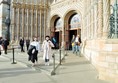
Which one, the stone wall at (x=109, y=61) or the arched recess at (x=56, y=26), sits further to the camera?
the arched recess at (x=56, y=26)

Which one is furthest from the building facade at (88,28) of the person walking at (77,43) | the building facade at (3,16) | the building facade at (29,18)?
the building facade at (3,16)

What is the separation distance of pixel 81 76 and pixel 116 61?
183 cm

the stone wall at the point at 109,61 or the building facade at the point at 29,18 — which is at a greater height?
the building facade at the point at 29,18

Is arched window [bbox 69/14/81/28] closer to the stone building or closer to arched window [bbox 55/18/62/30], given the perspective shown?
the stone building

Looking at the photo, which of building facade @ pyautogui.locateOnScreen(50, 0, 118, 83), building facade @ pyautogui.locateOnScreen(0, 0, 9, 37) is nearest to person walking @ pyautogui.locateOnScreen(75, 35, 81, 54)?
building facade @ pyautogui.locateOnScreen(50, 0, 118, 83)

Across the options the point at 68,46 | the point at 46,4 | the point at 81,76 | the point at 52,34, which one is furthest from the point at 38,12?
the point at 81,76

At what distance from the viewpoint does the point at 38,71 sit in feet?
37.2

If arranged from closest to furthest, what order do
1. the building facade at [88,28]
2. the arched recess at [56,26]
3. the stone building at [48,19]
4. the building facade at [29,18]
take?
1. the building facade at [88,28]
2. the stone building at [48,19]
3. the building facade at [29,18]
4. the arched recess at [56,26]

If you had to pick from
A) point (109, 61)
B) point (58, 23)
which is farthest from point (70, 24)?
point (109, 61)

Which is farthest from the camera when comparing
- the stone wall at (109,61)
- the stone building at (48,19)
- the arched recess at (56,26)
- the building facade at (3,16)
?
the arched recess at (56,26)

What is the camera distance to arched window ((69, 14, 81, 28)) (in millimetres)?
27391

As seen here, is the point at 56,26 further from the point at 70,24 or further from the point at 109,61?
the point at 109,61

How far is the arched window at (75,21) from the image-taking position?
2739cm

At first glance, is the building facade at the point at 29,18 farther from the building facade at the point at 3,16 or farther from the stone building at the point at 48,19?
the building facade at the point at 3,16
